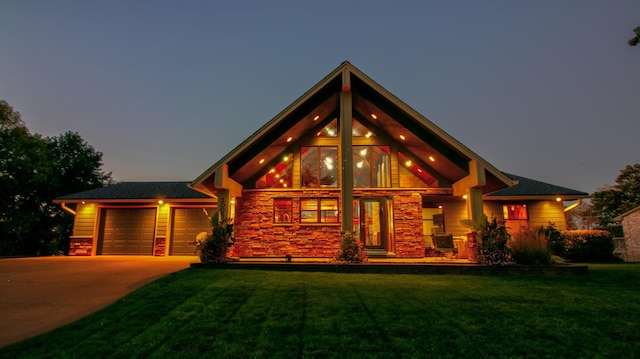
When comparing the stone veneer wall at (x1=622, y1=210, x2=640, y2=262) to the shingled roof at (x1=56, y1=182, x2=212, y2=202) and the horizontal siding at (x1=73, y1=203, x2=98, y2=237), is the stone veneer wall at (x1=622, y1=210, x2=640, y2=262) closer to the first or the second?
the shingled roof at (x1=56, y1=182, x2=212, y2=202)

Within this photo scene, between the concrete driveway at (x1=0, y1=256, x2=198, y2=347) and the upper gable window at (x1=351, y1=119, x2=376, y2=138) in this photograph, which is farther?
the upper gable window at (x1=351, y1=119, x2=376, y2=138)

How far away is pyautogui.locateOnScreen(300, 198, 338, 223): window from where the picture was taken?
1150 centimetres

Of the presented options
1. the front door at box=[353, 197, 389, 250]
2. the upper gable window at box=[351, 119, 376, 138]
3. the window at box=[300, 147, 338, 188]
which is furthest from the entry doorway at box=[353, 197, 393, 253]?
the upper gable window at box=[351, 119, 376, 138]

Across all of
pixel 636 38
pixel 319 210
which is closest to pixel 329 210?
pixel 319 210

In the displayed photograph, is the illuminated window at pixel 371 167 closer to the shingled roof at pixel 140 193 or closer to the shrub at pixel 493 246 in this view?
the shrub at pixel 493 246

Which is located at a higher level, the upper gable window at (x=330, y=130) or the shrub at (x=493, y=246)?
the upper gable window at (x=330, y=130)

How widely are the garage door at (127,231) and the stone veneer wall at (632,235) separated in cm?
2267

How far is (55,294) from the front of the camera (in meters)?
5.82

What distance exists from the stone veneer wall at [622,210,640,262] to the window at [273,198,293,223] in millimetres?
16507

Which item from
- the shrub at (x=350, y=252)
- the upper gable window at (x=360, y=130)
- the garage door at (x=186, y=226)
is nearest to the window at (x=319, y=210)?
the upper gable window at (x=360, y=130)

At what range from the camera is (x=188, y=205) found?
14.5m

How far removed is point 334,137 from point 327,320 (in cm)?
868

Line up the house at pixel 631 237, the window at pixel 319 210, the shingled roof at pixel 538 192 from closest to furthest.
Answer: the window at pixel 319 210, the shingled roof at pixel 538 192, the house at pixel 631 237

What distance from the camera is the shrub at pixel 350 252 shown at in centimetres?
805
